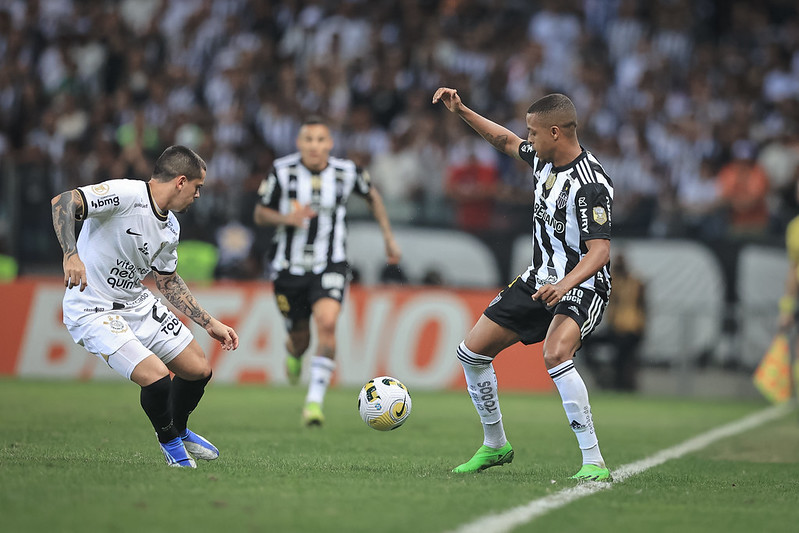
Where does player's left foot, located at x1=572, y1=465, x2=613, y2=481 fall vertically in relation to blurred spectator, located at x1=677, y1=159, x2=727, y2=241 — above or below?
below

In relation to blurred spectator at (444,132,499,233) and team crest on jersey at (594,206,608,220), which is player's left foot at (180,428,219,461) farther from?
blurred spectator at (444,132,499,233)

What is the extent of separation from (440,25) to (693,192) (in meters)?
6.16

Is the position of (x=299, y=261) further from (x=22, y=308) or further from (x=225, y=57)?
(x=225, y=57)

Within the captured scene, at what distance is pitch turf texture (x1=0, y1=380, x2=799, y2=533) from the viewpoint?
511 cm

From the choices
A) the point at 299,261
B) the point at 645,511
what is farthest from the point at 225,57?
the point at 645,511

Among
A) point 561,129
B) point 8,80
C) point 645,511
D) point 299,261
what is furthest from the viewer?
point 8,80

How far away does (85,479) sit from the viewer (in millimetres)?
6016

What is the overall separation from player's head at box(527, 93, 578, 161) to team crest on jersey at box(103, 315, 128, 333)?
8.99ft

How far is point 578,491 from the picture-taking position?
20.7 ft

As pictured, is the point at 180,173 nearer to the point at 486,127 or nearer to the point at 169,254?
the point at 169,254

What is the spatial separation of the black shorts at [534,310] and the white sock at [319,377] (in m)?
3.36

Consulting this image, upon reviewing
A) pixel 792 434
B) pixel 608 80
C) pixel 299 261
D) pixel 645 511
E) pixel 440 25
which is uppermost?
pixel 440 25

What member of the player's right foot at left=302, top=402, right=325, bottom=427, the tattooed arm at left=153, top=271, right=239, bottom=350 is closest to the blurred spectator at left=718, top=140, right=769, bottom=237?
the player's right foot at left=302, top=402, right=325, bottom=427

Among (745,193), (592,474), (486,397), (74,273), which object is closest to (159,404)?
(74,273)
